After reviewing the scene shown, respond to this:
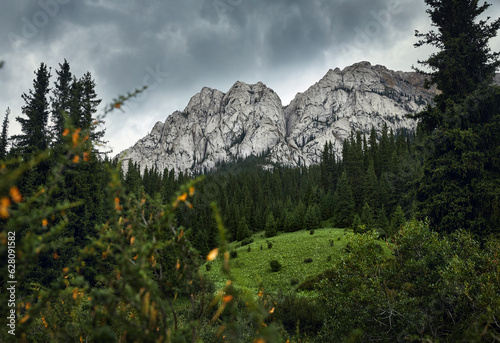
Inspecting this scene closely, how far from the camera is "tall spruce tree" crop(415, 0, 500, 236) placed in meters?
14.0

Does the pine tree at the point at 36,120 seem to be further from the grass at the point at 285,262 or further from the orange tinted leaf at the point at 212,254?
the orange tinted leaf at the point at 212,254

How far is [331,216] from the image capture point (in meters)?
54.5

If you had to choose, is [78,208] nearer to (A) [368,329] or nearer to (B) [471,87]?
(A) [368,329]

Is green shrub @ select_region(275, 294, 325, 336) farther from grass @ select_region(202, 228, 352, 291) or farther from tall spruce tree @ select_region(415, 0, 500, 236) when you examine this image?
tall spruce tree @ select_region(415, 0, 500, 236)

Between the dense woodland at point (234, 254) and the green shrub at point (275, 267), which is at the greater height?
the dense woodland at point (234, 254)

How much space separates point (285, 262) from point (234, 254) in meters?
6.71

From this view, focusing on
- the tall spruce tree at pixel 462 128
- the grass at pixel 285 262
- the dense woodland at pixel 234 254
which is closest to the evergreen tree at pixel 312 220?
the grass at pixel 285 262

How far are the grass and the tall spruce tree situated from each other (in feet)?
26.2

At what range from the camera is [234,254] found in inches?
1200

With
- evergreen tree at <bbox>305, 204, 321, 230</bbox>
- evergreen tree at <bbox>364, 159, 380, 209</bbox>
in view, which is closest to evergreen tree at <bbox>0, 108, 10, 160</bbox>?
evergreen tree at <bbox>305, 204, 321, 230</bbox>

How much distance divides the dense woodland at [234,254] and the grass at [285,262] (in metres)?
1.75

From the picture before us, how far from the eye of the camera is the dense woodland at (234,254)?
231cm

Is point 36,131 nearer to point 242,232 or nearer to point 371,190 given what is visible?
point 242,232

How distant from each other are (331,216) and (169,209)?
5577 cm
